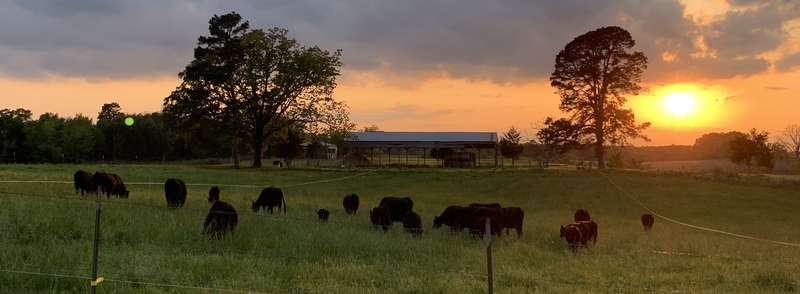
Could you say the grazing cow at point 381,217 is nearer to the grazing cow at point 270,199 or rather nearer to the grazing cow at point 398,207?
the grazing cow at point 398,207

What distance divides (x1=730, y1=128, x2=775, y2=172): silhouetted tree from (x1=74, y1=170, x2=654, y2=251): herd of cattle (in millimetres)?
41473

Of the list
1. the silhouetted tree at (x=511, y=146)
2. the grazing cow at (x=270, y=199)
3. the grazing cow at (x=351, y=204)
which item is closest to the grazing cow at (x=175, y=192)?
the grazing cow at (x=270, y=199)

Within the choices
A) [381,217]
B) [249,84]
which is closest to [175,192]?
[381,217]

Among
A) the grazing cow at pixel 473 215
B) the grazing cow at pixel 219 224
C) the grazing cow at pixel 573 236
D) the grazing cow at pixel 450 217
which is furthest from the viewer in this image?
the grazing cow at pixel 450 217

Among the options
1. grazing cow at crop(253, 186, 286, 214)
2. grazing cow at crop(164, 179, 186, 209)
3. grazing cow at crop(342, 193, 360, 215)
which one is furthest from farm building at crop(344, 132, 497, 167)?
grazing cow at crop(164, 179, 186, 209)

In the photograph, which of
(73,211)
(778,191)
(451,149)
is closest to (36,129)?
(451,149)

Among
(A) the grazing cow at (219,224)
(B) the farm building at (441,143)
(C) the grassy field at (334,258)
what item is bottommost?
(C) the grassy field at (334,258)

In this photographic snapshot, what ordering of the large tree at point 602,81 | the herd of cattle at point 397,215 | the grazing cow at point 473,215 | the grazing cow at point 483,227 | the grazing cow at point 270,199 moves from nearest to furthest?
the herd of cattle at point 397,215 < the grazing cow at point 483,227 < the grazing cow at point 473,215 < the grazing cow at point 270,199 < the large tree at point 602,81

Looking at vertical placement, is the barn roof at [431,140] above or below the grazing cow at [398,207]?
above

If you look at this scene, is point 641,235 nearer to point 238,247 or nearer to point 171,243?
point 238,247

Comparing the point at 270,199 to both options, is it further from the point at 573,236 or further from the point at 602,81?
the point at 602,81

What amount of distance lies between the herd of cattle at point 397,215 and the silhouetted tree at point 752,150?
4147cm

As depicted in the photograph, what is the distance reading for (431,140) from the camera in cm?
6519

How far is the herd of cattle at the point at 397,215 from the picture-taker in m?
11.1
